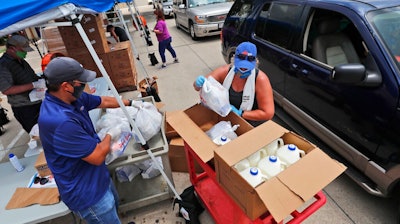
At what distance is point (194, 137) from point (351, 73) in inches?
58.9

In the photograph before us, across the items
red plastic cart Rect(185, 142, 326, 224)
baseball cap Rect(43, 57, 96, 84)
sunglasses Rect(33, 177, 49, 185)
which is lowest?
red plastic cart Rect(185, 142, 326, 224)

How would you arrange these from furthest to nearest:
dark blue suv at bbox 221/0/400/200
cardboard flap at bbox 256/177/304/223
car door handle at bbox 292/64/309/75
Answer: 1. car door handle at bbox 292/64/309/75
2. dark blue suv at bbox 221/0/400/200
3. cardboard flap at bbox 256/177/304/223

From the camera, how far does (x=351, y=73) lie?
208cm

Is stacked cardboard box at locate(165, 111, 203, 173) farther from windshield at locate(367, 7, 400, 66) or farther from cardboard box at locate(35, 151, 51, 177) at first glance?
windshield at locate(367, 7, 400, 66)

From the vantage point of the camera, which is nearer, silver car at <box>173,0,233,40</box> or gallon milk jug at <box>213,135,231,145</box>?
gallon milk jug at <box>213,135,231,145</box>

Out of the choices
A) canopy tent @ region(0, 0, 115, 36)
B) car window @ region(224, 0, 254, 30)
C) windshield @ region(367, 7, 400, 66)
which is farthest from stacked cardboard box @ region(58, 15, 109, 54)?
windshield @ region(367, 7, 400, 66)

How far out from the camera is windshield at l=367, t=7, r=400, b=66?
2.25m

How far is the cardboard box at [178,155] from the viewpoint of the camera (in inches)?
126

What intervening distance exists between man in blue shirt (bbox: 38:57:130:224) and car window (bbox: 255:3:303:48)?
8.65 ft

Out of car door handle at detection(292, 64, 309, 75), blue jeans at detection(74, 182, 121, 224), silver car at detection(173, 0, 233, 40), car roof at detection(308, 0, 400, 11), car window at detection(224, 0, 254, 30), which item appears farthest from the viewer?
silver car at detection(173, 0, 233, 40)

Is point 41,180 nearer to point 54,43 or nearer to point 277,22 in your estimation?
point 277,22

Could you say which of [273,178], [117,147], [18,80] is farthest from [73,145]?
[18,80]

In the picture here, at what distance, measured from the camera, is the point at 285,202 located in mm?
1321

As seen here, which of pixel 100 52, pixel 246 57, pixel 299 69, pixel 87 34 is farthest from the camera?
pixel 100 52
